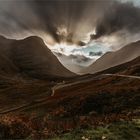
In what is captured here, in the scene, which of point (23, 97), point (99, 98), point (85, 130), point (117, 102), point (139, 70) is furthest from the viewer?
point (23, 97)

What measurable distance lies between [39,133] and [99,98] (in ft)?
132

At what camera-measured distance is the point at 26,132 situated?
23094 mm

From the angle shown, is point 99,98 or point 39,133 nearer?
point 39,133

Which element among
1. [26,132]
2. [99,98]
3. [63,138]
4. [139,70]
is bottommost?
[63,138]

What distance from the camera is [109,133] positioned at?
21.1m

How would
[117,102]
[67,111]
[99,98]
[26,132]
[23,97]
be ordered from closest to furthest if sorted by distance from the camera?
[26,132]
[67,111]
[117,102]
[99,98]
[23,97]

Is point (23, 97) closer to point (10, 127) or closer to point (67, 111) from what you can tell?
point (67, 111)

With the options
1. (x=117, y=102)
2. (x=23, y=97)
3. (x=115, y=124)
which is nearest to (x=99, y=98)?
(x=117, y=102)

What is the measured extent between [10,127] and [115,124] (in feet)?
22.5

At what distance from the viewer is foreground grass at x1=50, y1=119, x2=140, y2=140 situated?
2016 centimetres

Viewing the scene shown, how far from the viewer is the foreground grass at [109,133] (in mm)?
20156

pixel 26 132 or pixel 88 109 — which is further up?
pixel 88 109

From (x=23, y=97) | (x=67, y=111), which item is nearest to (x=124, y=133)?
(x=67, y=111)

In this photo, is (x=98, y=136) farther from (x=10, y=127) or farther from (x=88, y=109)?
(x=88, y=109)
